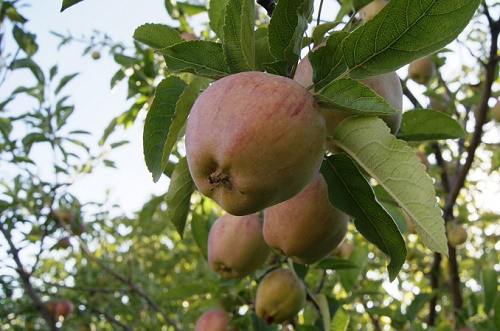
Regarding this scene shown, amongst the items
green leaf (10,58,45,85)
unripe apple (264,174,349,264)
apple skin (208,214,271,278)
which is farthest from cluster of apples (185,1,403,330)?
green leaf (10,58,45,85)

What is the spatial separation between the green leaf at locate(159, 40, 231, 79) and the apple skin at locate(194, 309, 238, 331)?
1.30 meters

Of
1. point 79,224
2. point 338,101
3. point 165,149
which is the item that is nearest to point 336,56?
point 338,101

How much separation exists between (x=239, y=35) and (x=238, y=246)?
886 millimetres

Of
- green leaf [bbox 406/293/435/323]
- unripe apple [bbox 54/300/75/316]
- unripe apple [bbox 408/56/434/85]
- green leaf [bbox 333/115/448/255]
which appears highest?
green leaf [bbox 333/115/448/255]

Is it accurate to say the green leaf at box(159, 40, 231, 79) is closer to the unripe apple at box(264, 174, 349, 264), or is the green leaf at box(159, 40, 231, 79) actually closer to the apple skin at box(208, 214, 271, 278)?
the unripe apple at box(264, 174, 349, 264)

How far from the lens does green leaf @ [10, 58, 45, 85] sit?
10.6ft

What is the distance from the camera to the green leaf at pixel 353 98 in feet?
2.70

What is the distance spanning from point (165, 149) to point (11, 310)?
13.1 feet

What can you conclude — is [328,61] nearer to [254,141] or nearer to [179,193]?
[254,141]

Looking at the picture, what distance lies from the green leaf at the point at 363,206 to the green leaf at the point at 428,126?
1.17ft

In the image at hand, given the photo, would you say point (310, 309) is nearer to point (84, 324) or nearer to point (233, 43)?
point (233, 43)


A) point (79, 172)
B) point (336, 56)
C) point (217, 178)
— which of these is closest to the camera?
point (217, 178)

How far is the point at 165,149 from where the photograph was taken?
92 centimetres

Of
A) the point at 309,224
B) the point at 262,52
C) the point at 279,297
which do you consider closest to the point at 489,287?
the point at 279,297
